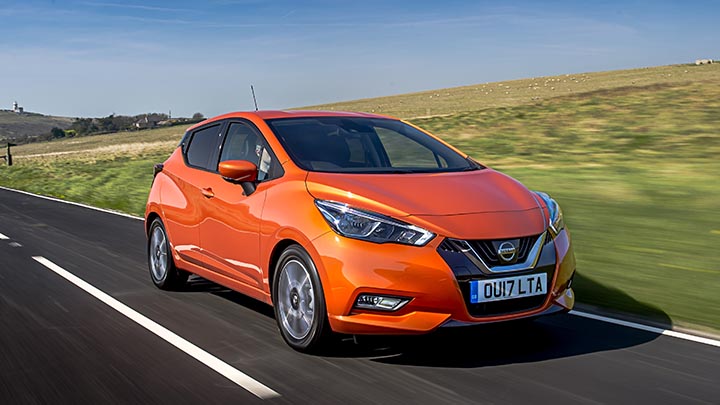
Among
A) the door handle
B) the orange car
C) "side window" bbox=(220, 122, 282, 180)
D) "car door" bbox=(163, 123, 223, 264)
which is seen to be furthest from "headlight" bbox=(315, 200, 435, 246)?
"car door" bbox=(163, 123, 223, 264)

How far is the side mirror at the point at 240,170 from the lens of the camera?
6.12 metres

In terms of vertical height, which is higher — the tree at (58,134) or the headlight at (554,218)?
the headlight at (554,218)

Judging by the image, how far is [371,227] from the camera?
5172mm

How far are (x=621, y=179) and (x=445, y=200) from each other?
10.9 metres

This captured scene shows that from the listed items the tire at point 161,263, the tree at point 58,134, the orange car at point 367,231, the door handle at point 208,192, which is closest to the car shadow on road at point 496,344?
the orange car at point 367,231

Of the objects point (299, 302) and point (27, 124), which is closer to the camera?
point (299, 302)

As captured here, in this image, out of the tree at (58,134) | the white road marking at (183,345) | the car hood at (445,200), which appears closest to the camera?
the white road marking at (183,345)

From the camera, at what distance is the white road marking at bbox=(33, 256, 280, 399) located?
15.9ft

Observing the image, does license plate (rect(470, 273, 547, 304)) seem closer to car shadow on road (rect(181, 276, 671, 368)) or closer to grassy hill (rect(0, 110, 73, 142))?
car shadow on road (rect(181, 276, 671, 368))

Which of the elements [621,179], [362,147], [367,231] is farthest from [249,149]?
[621,179]

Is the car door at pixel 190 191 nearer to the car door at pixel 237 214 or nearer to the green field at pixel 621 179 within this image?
the car door at pixel 237 214

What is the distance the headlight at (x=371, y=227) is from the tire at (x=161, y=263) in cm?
303

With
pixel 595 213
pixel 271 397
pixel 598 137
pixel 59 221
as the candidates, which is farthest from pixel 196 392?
pixel 598 137

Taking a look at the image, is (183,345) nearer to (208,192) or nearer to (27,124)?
(208,192)
